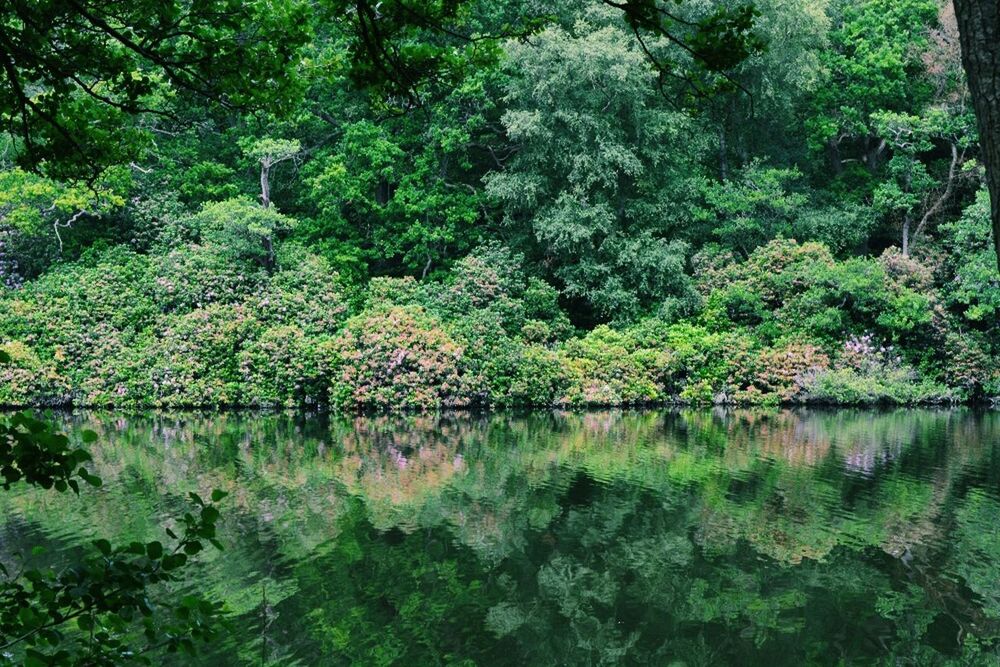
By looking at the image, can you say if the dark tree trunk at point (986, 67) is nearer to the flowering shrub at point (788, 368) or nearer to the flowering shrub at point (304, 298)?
the flowering shrub at point (788, 368)

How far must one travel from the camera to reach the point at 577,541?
827 cm

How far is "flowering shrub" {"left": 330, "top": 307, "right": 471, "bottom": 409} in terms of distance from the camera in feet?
59.7

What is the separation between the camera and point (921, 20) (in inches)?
885

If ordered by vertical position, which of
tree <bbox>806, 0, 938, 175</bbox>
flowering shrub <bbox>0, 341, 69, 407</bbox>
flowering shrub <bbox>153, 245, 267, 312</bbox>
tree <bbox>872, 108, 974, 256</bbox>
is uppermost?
tree <bbox>806, 0, 938, 175</bbox>

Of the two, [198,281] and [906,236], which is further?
[906,236]

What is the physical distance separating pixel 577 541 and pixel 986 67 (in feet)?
22.4

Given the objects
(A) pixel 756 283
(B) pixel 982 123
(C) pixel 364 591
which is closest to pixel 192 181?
(A) pixel 756 283

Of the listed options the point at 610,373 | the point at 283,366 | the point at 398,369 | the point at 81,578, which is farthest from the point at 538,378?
the point at 81,578

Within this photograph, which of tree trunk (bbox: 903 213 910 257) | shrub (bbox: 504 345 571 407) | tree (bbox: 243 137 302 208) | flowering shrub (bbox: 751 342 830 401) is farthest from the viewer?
tree trunk (bbox: 903 213 910 257)

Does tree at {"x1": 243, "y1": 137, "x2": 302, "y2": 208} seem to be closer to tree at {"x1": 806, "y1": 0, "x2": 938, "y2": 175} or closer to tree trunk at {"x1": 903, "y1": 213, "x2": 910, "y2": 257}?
tree at {"x1": 806, "y1": 0, "x2": 938, "y2": 175}

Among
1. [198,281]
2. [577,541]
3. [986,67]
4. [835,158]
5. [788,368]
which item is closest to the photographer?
[986,67]

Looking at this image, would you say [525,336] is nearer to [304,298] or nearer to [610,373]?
[610,373]

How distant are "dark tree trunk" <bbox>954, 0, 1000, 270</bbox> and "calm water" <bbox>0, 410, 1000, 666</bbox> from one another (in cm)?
452

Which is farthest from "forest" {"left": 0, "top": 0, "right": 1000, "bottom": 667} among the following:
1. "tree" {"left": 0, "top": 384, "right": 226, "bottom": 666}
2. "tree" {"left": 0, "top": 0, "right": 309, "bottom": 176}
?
"tree" {"left": 0, "top": 384, "right": 226, "bottom": 666}
